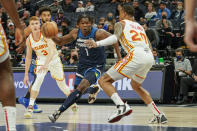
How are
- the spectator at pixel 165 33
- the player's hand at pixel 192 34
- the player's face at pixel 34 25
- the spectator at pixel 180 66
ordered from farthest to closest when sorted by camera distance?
the spectator at pixel 165 33, the spectator at pixel 180 66, the player's face at pixel 34 25, the player's hand at pixel 192 34

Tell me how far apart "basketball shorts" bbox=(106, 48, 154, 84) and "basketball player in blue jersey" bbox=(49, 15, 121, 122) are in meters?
0.77

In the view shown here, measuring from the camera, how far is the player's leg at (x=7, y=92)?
117 inches

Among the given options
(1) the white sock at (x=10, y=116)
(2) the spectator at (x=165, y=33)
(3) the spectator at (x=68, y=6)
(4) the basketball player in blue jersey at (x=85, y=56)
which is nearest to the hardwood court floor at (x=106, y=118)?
(4) the basketball player in blue jersey at (x=85, y=56)

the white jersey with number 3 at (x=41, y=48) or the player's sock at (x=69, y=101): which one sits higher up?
the white jersey with number 3 at (x=41, y=48)

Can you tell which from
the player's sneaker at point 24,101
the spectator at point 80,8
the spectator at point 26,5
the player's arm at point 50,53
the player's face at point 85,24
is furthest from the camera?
the spectator at point 26,5

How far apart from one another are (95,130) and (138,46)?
4.98ft

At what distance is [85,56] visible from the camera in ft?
22.9

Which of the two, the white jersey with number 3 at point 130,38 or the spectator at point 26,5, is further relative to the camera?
the spectator at point 26,5

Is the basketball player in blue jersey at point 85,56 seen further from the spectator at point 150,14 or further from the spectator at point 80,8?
the spectator at point 80,8

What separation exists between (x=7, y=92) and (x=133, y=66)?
3.16m

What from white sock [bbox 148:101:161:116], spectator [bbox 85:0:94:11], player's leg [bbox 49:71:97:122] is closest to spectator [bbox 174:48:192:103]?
player's leg [bbox 49:71:97:122]

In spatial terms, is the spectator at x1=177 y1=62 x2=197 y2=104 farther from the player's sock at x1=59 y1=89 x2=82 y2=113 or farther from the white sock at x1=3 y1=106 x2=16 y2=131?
the white sock at x1=3 y1=106 x2=16 y2=131

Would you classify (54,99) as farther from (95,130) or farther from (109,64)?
(95,130)

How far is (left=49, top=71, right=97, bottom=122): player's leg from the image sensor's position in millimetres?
6080
